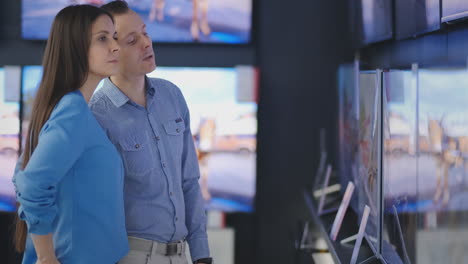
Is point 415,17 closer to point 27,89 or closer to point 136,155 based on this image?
point 136,155

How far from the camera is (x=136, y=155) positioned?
7.00ft

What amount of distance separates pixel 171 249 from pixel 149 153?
0.31 metres

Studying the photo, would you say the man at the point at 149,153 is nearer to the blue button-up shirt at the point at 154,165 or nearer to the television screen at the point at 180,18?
the blue button-up shirt at the point at 154,165

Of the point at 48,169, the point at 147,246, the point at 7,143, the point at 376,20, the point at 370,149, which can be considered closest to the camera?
the point at 48,169

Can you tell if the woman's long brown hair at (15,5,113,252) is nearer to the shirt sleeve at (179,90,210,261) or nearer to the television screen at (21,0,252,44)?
the shirt sleeve at (179,90,210,261)

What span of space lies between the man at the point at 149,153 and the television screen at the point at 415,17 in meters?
0.99

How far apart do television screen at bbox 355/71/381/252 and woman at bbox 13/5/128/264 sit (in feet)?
2.99

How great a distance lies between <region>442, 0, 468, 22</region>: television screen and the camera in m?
2.10

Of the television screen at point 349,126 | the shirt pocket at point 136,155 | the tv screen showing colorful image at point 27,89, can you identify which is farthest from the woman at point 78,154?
the tv screen showing colorful image at point 27,89

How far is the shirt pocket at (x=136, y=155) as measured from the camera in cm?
212

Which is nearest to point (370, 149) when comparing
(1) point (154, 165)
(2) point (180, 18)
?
(1) point (154, 165)

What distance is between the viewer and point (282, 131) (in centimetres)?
522

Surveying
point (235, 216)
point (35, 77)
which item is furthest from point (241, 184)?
point (35, 77)

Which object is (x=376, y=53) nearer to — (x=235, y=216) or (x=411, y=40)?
(x=411, y=40)
